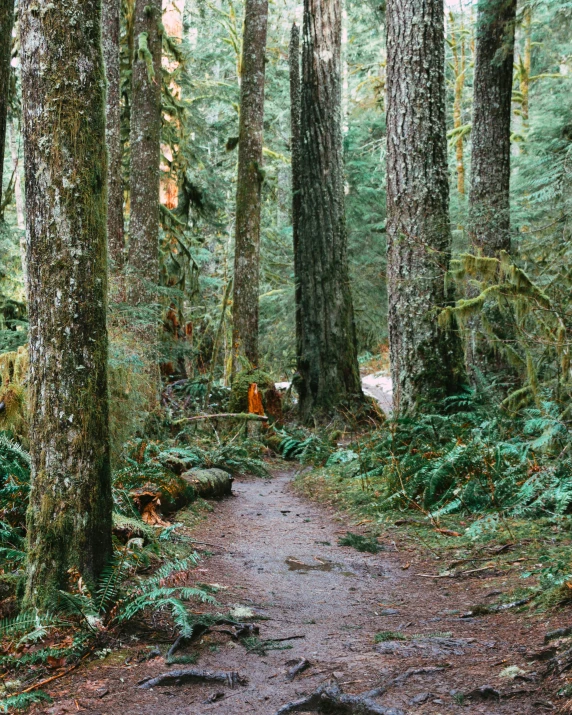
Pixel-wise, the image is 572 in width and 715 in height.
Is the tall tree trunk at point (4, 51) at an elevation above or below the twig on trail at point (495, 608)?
above

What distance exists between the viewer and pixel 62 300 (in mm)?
3793

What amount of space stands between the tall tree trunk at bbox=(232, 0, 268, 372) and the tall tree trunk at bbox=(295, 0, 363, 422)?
1367mm

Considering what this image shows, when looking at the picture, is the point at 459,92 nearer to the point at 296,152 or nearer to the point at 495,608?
the point at 296,152

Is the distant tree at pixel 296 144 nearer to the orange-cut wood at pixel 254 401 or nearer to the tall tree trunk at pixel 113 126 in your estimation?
the orange-cut wood at pixel 254 401

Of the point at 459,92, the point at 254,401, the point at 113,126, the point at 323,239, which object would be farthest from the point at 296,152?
the point at 459,92

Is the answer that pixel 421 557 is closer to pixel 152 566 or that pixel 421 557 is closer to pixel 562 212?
pixel 152 566

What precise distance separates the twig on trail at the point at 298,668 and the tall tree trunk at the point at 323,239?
9.10 metres

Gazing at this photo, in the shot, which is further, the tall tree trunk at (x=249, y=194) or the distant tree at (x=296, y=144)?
the tall tree trunk at (x=249, y=194)

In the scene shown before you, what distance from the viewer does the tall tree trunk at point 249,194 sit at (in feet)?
45.6

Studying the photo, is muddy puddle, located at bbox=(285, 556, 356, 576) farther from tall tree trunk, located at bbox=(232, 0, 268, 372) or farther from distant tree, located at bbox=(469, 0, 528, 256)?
tall tree trunk, located at bbox=(232, 0, 268, 372)

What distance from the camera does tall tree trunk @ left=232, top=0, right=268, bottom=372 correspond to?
13.9 metres

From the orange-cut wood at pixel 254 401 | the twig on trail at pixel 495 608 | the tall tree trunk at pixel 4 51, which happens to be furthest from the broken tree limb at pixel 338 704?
the orange-cut wood at pixel 254 401

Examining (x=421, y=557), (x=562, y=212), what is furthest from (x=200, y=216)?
(x=421, y=557)

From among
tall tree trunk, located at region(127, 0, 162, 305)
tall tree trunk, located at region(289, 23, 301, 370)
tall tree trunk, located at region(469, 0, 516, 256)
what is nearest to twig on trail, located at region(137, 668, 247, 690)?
tall tree trunk, located at region(469, 0, 516, 256)
